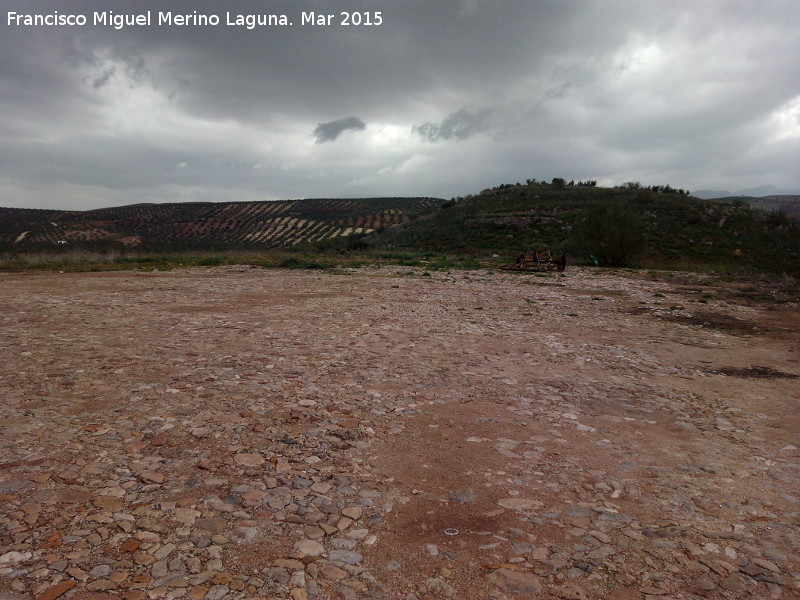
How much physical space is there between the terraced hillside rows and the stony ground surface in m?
59.9

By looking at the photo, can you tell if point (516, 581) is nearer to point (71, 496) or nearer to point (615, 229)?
point (71, 496)

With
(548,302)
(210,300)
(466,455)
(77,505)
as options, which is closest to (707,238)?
(548,302)

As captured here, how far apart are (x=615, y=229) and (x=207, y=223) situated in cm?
7104

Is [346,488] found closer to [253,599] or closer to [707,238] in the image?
[253,599]

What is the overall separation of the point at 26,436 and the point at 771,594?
17.5 feet

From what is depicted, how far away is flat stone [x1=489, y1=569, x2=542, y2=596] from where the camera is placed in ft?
8.40

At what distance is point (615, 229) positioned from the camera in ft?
93.9

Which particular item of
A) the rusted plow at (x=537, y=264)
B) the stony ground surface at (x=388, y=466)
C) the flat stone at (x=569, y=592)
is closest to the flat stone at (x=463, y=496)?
the stony ground surface at (x=388, y=466)

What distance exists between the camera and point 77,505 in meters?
3.06

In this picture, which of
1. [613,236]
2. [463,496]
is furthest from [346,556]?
[613,236]

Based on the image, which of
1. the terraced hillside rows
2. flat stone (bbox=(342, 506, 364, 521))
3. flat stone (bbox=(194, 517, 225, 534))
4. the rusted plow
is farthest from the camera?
the terraced hillside rows

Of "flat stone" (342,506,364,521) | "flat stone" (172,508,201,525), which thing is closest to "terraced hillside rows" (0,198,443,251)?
"flat stone" (172,508,201,525)

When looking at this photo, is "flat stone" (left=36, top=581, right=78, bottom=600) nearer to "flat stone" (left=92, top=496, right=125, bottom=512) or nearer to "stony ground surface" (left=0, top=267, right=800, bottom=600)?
"stony ground surface" (left=0, top=267, right=800, bottom=600)

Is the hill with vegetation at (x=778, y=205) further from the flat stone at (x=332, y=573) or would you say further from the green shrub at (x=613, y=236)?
the flat stone at (x=332, y=573)
